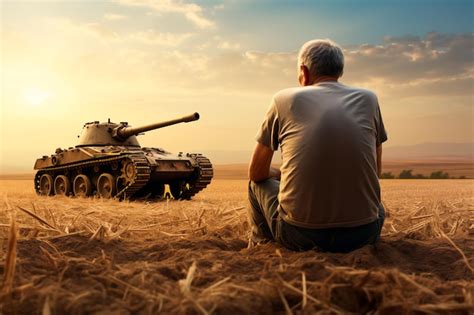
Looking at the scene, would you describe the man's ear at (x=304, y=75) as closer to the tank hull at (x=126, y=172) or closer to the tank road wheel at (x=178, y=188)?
the tank hull at (x=126, y=172)

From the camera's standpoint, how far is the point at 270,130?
12.0 feet

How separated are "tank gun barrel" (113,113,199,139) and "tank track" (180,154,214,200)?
120 centimetres

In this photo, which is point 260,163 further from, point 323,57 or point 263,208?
point 323,57

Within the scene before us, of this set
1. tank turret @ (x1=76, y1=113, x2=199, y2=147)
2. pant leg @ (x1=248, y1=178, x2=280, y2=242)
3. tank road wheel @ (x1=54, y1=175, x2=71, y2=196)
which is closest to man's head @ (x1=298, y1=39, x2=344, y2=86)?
pant leg @ (x1=248, y1=178, x2=280, y2=242)

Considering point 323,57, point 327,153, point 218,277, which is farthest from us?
point 323,57

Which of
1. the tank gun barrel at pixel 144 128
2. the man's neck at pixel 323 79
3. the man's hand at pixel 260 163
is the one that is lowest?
the man's hand at pixel 260 163

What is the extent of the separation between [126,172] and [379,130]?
10.2 meters

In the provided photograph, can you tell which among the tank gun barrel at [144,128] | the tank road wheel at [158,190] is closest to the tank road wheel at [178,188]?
the tank road wheel at [158,190]

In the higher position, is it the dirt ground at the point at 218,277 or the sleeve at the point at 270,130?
the sleeve at the point at 270,130

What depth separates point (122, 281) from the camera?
2.57m

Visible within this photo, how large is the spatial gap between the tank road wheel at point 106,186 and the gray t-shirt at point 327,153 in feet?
35.0

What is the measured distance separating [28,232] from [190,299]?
8.13ft

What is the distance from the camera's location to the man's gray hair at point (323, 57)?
3596 mm

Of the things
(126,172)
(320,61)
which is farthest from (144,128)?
(320,61)
